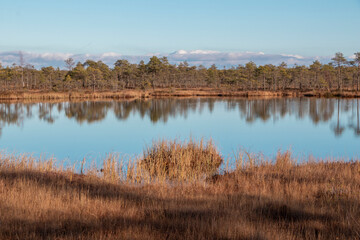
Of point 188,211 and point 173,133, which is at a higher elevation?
point 188,211

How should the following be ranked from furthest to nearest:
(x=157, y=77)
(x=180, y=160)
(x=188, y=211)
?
(x=157, y=77)
(x=180, y=160)
(x=188, y=211)

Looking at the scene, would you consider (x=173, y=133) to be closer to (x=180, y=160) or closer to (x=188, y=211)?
(x=180, y=160)

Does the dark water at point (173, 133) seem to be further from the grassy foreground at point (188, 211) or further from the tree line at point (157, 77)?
the tree line at point (157, 77)

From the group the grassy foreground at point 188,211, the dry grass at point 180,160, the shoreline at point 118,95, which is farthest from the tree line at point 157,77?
the grassy foreground at point 188,211

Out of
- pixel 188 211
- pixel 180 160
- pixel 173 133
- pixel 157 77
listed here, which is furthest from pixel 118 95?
pixel 188 211

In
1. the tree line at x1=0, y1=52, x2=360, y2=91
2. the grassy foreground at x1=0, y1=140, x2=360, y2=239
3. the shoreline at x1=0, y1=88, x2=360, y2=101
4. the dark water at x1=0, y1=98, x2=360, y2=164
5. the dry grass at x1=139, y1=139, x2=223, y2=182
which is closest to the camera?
the grassy foreground at x1=0, y1=140, x2=360, y2=239

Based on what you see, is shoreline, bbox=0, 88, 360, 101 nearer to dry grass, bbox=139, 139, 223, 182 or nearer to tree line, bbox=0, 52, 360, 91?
tree line, bbox=0, 52, 360, 91

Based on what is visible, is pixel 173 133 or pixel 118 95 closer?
pixel 173 133

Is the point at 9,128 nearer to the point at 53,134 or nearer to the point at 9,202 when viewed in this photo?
the point at 53,134

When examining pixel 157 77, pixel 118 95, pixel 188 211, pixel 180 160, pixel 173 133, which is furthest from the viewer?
pixel 157 77

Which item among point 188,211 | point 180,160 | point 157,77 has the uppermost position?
point 157,77

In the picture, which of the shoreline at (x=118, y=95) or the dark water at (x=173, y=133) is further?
the shoreline at (x=118, y=95)

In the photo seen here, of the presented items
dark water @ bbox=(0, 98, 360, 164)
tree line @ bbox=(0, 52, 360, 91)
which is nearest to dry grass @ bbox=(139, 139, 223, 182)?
dark water @ bbox=(0, 98, 360, 164)

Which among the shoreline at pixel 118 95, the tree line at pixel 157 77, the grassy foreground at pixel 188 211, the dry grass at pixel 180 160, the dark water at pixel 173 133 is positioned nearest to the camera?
the grassy foreground at pixel 188 211
